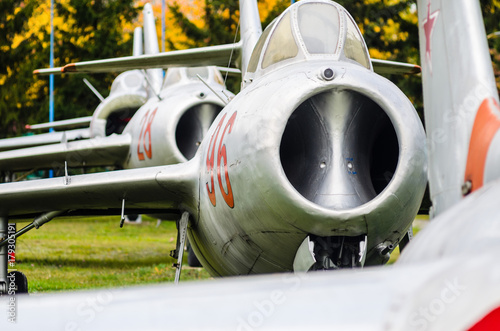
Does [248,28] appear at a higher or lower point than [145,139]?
higher

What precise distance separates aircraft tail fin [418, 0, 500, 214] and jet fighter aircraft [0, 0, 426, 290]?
90cm

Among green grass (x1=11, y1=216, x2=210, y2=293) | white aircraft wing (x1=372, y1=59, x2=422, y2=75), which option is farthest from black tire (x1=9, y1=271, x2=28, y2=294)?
white aircraft wing (x1=372, y1=59, x2=422, y2=75)

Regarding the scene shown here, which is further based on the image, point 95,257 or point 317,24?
point 95,257

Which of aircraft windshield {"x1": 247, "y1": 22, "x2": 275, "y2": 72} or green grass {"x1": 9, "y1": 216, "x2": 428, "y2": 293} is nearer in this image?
aircraft windshield {"x1": 247, "y1": 22, "x2": 275, "y2": 72}

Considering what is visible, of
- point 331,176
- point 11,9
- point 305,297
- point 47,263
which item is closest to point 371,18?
point 47,263

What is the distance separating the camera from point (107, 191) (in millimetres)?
6250

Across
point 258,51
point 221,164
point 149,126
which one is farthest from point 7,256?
point 149,126

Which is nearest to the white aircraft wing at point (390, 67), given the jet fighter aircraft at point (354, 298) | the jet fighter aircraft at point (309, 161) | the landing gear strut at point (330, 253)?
the jet fighter aircraft at point (309, 161)

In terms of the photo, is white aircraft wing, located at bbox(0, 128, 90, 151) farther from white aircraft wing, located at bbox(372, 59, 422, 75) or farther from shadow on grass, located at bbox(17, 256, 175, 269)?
white aircraft wing, located at bbox(372, 59, 422, 75)

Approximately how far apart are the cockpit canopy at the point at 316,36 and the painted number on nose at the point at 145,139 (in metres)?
6.93

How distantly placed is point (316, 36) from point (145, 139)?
24.8 ft

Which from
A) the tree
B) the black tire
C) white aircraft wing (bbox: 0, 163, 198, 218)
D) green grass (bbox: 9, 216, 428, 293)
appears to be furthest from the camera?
the tree

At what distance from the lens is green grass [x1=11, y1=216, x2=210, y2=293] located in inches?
387

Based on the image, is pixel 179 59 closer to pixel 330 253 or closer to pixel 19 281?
pixel 19 281
